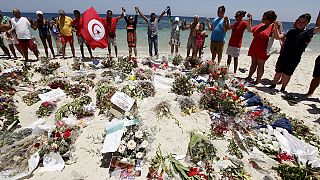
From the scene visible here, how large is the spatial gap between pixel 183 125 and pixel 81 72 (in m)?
4.27

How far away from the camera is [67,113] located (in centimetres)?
484

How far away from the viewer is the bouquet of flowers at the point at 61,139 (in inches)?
143

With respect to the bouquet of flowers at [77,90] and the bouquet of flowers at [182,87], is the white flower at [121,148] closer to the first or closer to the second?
the bouquet of flowers at [182,87]

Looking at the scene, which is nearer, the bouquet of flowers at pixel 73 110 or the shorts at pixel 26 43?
the bouquet of flowers at pixel 73 110

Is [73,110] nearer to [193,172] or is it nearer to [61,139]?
[61,139]

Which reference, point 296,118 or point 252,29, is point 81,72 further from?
point 296,118

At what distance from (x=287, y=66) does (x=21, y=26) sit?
29.0ft

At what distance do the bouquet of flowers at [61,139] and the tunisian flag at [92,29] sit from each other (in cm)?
478

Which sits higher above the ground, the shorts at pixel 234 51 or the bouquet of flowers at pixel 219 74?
the shorts at pixel 234 51

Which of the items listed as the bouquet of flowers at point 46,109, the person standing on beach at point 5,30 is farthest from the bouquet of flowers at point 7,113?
the person standing on beach at point 5,30

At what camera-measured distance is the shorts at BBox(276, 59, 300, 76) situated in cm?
592

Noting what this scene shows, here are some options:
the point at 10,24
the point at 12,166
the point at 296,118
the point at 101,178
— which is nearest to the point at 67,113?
the point at 12,166

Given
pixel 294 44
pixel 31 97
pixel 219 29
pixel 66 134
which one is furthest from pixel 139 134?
pixel 219 29

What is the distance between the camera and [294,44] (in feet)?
18.9
